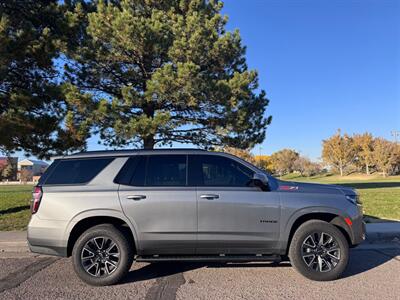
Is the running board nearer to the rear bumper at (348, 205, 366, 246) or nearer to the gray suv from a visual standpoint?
the gray suv

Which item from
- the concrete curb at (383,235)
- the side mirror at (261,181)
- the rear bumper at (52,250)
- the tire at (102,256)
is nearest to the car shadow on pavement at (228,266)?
the tire at (102,256)

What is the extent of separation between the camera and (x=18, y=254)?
8.02m

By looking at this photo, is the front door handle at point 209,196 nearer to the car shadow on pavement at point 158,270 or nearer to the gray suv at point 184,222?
the gray suv at point 184,222

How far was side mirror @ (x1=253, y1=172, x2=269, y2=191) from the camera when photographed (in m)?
5.68

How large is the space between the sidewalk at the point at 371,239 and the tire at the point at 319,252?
2.90 metres

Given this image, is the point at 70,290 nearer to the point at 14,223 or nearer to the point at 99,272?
the point at 99,272

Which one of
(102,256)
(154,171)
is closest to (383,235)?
(154,171)

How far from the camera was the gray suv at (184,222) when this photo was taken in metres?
5.66

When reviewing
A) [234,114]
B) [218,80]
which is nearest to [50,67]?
[218,80]

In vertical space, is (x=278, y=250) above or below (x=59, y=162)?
below

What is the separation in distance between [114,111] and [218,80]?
4836mm

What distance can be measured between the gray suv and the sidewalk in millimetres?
3035

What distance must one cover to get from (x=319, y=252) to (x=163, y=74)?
1205cm

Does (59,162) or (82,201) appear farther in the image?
(59,162)
